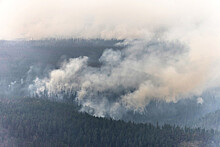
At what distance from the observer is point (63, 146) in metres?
197

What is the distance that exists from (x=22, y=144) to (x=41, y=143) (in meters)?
9.33

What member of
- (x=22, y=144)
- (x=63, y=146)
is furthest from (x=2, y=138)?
(x=63, y=146)

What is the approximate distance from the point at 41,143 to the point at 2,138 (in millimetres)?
19342

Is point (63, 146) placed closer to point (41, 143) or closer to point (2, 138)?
point (41, 143)

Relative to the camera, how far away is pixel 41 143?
19788cm

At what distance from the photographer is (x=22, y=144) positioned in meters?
194

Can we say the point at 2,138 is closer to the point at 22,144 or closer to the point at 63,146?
the point at 22,144

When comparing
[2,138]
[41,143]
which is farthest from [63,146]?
[2,138]

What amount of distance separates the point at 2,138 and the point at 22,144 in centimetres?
1103

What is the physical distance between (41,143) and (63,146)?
1113cm

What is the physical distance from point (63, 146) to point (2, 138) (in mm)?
30423

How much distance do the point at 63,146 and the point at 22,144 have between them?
19.9 m
